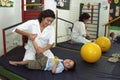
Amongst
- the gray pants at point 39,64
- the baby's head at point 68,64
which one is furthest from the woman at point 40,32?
the baby's head at point 68,64

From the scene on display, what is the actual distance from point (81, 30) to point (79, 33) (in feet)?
0.42

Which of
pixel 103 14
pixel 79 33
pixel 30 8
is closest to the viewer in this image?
pixel 30 8

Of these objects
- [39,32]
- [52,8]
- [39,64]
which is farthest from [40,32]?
[52,8]

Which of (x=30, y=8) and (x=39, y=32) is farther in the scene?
(x=30, y=8)

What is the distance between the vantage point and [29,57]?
10.2 feet

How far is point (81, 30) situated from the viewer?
4.90m

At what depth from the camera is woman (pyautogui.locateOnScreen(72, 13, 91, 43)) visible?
4.84 metres

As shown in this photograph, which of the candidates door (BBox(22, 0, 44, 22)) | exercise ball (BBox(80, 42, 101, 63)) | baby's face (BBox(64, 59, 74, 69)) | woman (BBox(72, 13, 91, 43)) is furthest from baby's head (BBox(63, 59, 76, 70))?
woman (BBox(72, 13, 91, 43))

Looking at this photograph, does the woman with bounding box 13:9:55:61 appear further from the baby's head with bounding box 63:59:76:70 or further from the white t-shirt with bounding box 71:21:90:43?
the white t-shirt with bounding box 71:21:90:43

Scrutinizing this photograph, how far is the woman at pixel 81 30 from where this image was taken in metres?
4.84

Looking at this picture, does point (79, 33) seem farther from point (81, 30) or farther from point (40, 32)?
point (40, 32)

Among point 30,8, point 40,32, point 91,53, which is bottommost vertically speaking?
point 91,53

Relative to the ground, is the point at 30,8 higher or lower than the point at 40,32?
higher

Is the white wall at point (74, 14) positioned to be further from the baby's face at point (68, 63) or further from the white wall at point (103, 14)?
the baby's face at point (68, 63)
